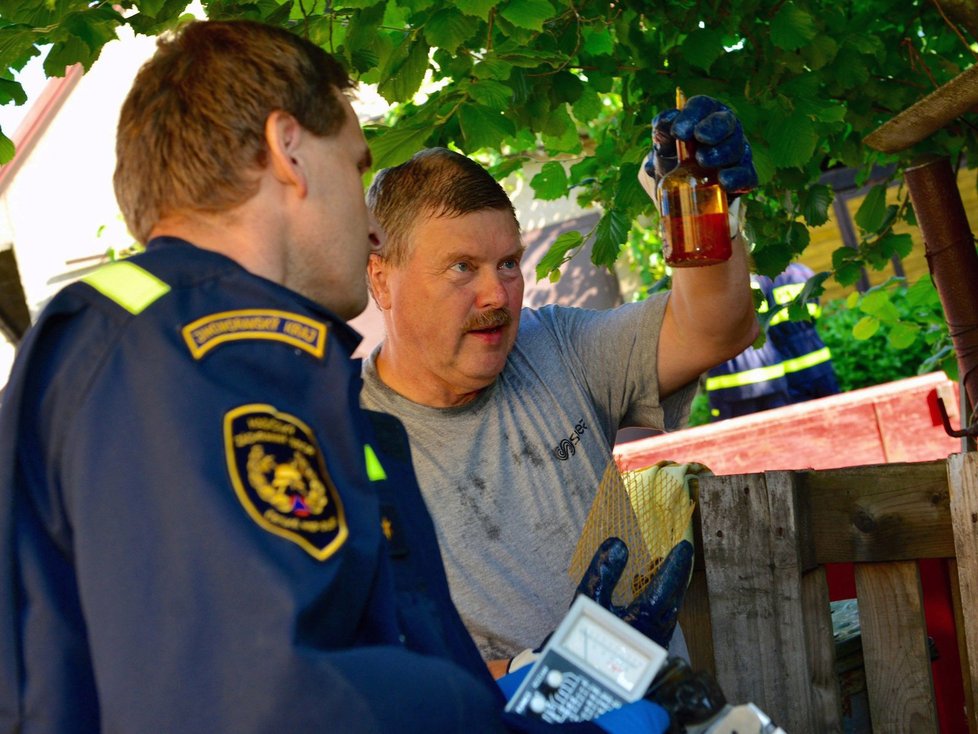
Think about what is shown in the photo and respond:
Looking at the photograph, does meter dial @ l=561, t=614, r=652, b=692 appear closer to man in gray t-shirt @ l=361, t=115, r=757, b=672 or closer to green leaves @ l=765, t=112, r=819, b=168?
man in gray t-shirt @ l=361, t=115, r=757, b=672

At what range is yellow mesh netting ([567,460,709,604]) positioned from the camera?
259 cm

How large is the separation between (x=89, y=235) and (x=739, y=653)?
43.0 ft

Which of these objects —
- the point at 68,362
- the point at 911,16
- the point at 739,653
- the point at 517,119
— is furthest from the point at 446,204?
the point at 911,16

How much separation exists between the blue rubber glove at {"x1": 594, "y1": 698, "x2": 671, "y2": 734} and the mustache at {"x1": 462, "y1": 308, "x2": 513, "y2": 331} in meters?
1.44

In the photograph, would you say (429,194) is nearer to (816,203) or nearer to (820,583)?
(820,583)

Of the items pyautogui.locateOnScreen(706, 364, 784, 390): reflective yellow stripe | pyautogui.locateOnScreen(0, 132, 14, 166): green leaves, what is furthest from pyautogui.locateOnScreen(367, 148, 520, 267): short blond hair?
pyautogui.locateOnScreen(706, 364, 784, 390): reflective yellow stripe

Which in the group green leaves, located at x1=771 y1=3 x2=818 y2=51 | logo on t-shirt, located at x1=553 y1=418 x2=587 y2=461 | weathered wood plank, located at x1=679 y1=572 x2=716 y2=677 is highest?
green leaves, located at x1=771 y1=3 x2=818 y2=51

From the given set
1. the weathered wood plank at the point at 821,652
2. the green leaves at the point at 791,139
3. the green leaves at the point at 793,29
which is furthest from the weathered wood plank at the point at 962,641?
the green leaves at the point at 793,29

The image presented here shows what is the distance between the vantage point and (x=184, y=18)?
3.38 metres

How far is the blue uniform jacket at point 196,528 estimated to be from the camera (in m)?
1.24

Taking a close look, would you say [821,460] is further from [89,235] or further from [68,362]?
[89,235]

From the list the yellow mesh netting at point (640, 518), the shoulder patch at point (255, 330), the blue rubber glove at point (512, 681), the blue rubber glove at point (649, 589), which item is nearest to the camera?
the shoulder patch at point (255, 330)

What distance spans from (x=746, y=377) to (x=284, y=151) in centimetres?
743

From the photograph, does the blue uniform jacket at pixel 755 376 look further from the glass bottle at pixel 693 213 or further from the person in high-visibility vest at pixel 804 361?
the glass bottle at pixel 693 213
